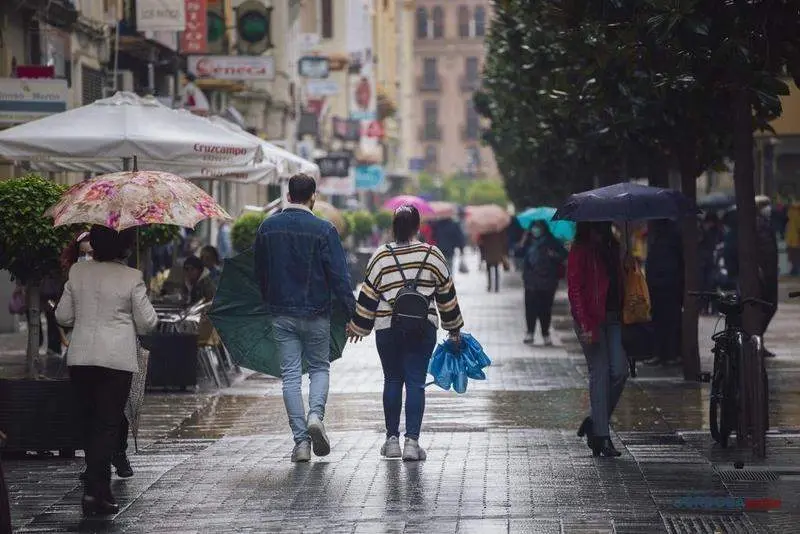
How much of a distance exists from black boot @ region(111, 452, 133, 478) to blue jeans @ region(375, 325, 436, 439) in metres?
1.79

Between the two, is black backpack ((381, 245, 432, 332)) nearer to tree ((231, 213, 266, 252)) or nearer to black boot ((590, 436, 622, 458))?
black boot ((590, 436, 622, 458))

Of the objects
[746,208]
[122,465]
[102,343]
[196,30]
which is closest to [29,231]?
[122,465]

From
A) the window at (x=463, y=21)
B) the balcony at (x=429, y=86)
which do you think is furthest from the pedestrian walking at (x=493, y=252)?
the balcony at (x=429, y=86)

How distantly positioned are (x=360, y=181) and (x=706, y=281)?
4376 centimetres

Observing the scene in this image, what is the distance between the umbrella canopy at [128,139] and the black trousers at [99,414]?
670 centimetres

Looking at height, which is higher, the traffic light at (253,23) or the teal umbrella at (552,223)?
the traffic light at (253,23)

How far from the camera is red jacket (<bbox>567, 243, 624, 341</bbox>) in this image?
12.1 m

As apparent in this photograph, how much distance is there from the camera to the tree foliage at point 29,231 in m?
13.8

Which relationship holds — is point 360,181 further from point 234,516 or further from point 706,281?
point 234,516

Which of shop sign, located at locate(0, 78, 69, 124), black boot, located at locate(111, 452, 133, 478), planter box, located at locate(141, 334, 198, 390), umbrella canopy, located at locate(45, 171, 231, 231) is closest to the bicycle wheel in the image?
umbrella canopy, located at locate(45, 171, 231, 231)

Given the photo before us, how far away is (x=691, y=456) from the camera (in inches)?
475

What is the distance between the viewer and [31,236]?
45.6 ft

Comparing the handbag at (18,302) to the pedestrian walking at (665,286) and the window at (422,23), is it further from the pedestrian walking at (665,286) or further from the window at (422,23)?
the window at (422,23)

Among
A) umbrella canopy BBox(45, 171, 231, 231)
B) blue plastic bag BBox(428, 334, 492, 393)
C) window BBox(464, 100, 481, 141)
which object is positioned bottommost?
blue plastic bag BBox(428, 334, 492, 393)
